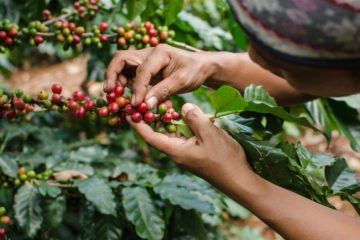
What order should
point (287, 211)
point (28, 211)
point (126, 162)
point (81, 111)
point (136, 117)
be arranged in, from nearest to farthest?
point (287, 211) < point (136, 117) < point (81, 111) < point (28, 211) < point (126, 162)

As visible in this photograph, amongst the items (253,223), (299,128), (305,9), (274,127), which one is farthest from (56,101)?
(299,128)

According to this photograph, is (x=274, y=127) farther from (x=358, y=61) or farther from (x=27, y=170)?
(x=27, y=170)

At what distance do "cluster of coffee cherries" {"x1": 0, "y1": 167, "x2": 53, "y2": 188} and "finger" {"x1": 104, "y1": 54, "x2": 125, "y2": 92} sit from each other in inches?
18.6

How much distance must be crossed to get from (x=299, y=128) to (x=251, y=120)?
238 cm

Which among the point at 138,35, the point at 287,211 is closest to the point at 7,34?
the point at 138,35

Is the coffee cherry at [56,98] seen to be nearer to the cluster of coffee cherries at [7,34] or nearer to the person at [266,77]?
the person at [266,77]

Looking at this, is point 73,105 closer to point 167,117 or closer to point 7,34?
point 167,117

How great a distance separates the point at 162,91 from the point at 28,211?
2.06 ft

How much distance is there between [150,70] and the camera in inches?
49.6

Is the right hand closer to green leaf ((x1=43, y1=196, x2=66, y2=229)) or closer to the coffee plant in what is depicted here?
the coffee plant

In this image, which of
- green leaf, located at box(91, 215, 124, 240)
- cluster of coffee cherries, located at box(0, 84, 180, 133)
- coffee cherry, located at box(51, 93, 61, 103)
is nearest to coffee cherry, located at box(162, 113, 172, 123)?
cluster of coffee cherries, located at box(0, 84, 180, 133)

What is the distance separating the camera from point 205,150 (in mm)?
1046

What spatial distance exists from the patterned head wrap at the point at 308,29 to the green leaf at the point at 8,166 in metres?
1.00

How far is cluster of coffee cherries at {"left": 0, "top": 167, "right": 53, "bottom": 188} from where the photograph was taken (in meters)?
1.54
